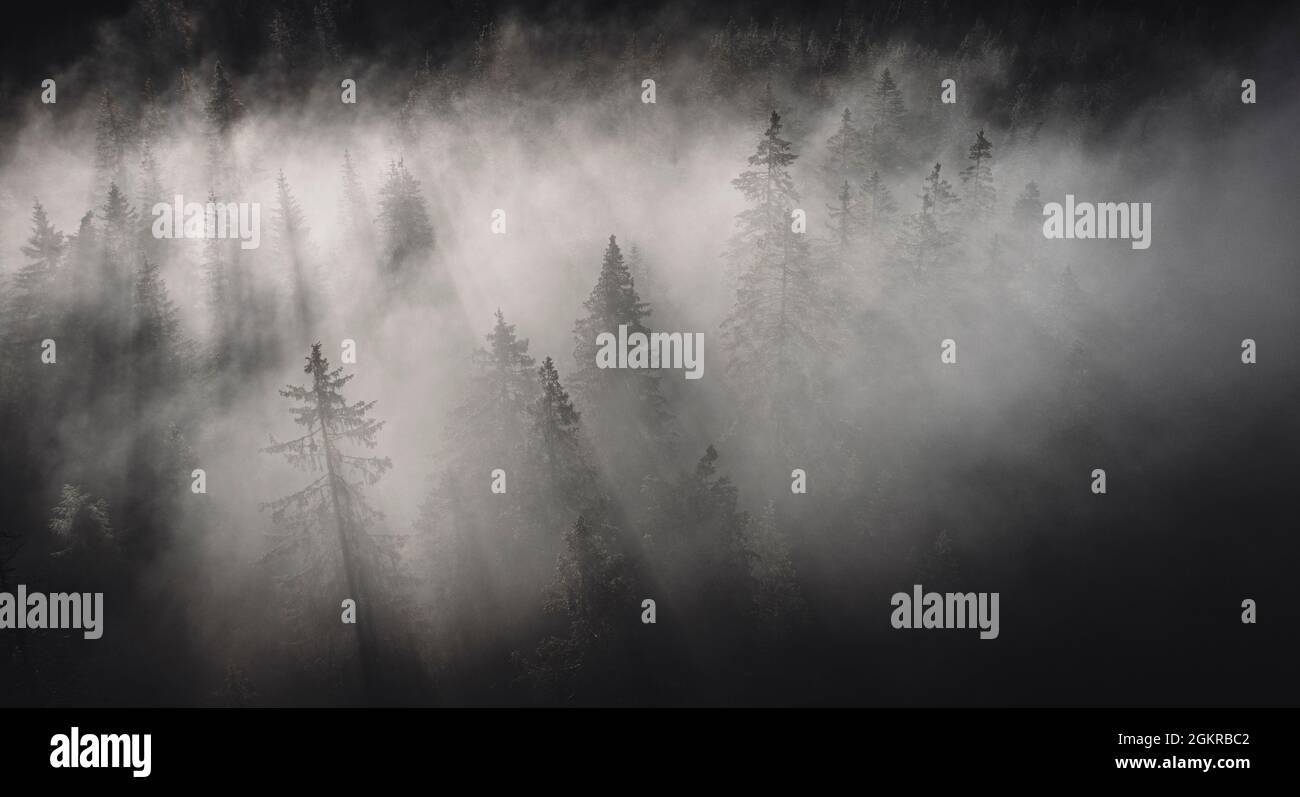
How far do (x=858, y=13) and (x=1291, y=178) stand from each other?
62873 millimetres

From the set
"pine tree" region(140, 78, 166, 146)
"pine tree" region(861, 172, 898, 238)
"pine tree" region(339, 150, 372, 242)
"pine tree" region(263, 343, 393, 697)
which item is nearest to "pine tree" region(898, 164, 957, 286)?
"pine tree" region(861, 172, 898, 238)

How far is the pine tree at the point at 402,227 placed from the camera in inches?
2256

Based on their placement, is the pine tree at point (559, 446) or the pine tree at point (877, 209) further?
the pine tree at point (877, 209)

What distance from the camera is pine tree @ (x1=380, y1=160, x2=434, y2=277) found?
57312 millimetres

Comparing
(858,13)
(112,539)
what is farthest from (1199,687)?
(858,13)

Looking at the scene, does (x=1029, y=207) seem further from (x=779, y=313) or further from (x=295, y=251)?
(x=295, y=251)

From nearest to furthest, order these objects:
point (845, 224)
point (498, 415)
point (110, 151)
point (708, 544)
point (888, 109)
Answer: point (708, 544) < point (498, 415) < point (845, 224) < point (110, 151) < point (888, 109)

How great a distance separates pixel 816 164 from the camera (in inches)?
2638

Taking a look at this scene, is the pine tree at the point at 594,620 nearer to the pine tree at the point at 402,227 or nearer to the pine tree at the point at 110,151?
the pine tree at the point at 402,227

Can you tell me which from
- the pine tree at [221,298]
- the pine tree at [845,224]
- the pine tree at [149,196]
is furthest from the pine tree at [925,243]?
the pine tree at [149,196]

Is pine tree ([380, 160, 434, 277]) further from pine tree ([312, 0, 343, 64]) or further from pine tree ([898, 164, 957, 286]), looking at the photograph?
pine tree ([312, 0, 343, 64])

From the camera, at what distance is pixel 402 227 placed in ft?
189

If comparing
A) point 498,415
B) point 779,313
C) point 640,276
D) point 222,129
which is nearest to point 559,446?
point 498,415

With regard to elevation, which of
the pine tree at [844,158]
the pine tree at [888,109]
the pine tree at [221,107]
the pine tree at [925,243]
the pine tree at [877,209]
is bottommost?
the pine tree at [925,243]
